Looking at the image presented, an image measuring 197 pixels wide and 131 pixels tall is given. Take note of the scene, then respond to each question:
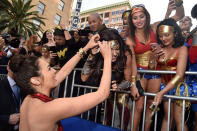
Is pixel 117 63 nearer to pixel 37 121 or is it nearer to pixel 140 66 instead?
pixel 140 66

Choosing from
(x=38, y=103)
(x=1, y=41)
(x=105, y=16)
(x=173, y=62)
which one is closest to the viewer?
(x=38, y=103)

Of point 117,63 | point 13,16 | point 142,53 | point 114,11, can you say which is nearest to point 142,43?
point 142,53

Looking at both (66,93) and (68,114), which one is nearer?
(68,114)

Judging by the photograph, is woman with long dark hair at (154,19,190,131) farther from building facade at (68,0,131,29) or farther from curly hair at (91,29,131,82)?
building facade at (68,0,131,29)

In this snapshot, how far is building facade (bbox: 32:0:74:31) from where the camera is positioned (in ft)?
76.7

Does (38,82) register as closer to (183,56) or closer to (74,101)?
(74,101)

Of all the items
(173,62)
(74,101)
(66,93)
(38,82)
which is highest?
(173,62)

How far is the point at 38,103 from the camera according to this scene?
1296mm

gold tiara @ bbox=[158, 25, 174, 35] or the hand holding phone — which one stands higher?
gold tiara @ bbox=[158, 25, 174, 35]

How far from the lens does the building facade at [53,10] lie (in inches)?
921

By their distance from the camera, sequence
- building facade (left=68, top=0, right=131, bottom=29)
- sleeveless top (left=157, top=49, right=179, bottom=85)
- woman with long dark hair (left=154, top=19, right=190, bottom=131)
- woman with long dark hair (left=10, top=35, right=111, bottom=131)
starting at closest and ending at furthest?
woman with long dark hair (left=10, top=35, right=111, bottom=131) → woman with long dark hair (left=154, top=19, right=190, bottom=131) → sleeveless top (left=157, top=49, right=179, bottom=85) → building facade (left=68, top=0, right=131, bottom=29)

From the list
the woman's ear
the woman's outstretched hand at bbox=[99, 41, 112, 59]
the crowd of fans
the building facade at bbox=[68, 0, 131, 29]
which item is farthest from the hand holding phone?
the building facade at bbox=[68, 0, 131, 29]

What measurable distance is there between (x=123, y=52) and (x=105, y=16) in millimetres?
58252

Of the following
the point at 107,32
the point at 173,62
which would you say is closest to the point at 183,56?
the point at 173,62
